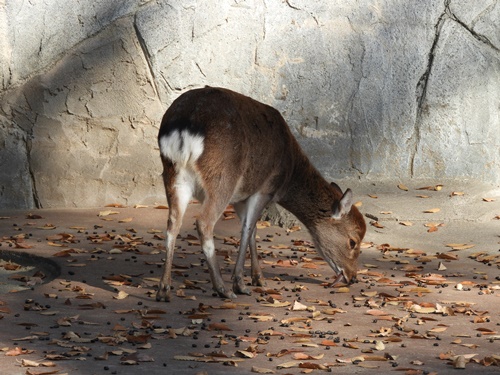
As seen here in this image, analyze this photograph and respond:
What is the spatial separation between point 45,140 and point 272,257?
3125 mm

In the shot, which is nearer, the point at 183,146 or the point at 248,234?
the point at 183,146

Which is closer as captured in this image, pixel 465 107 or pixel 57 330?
pixel 57 330

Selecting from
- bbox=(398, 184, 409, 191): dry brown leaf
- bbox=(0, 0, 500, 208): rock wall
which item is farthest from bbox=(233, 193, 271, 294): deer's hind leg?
bbox=(398, 184, 409, 191): dry brown leaf

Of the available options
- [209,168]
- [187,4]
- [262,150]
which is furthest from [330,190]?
[187,4]

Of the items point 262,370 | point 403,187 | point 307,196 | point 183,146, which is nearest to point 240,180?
point 183,146

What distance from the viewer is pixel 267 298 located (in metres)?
7.08

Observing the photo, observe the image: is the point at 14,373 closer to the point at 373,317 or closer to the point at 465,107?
the point at 373,317

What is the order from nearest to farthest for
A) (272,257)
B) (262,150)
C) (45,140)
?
(262,150) → (272,257) → (45,140)

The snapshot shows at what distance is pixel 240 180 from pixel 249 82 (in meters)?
3.62

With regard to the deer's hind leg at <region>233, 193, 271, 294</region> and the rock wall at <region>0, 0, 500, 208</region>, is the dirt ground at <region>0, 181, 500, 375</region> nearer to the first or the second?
the deer's hind leg at <region>233, 193, 271, 294</region>

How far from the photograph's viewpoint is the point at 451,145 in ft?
35.3

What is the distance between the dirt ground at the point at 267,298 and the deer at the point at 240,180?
0.93 ft

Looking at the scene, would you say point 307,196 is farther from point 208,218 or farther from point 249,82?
point 249,82

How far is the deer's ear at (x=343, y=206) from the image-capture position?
7672 mm
